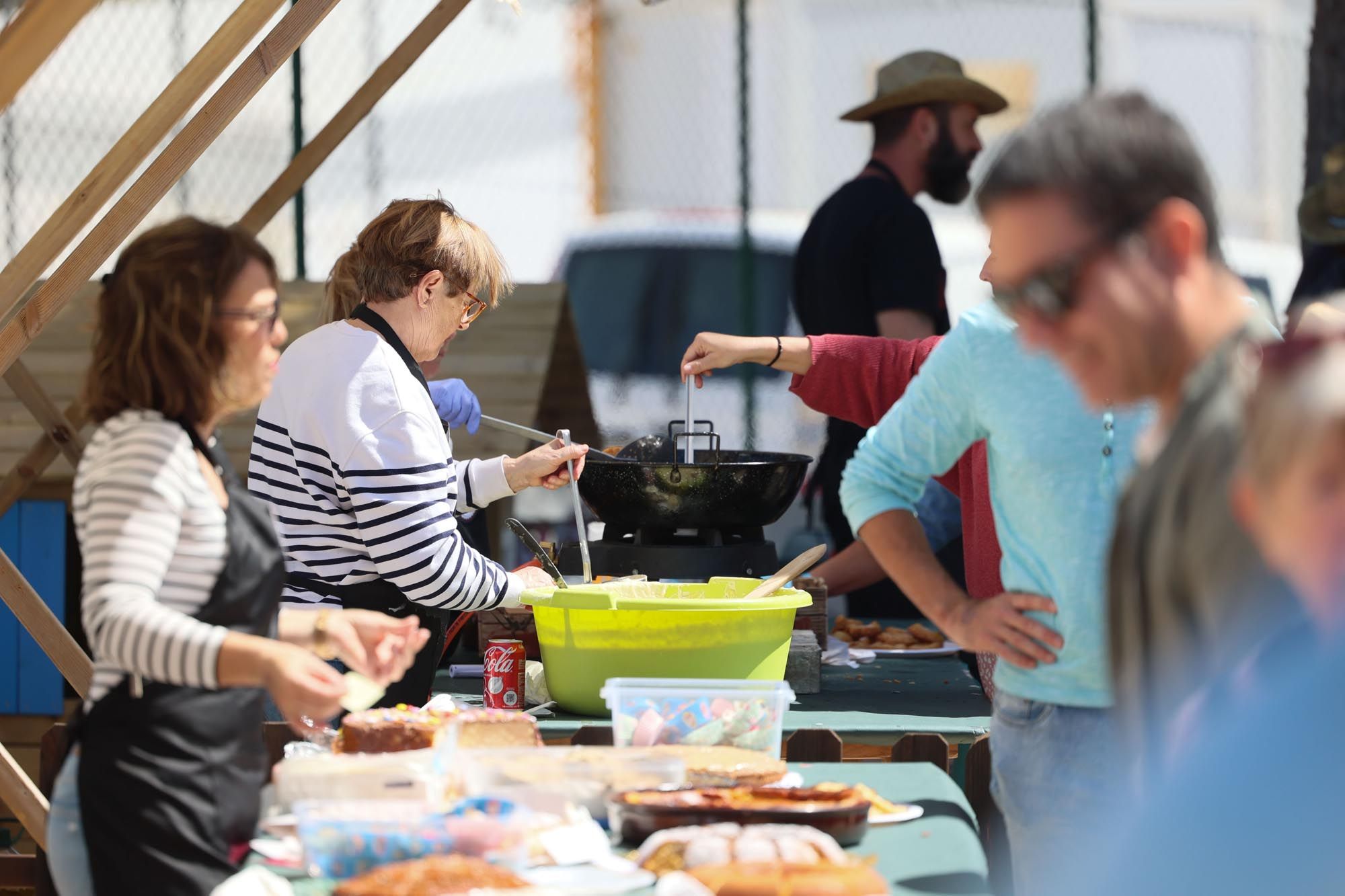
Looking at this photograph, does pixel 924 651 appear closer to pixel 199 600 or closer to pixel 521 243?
pixel 199 600

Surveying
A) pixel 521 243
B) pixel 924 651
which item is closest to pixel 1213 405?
pixel 924 651

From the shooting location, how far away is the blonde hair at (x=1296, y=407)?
3.42 feet

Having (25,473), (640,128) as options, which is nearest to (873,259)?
(25,473)

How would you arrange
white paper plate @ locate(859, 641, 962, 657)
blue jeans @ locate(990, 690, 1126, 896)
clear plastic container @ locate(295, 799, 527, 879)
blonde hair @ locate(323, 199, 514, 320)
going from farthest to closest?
1. white paper plate @ locate(859, 641, 962, 657)
2. blonde hair @ locate(323, 199, 514, 320)
3. blue jeans @ locate(990, 690, 1126, 896)
4. clear plastic container @ locate(295, 799, 527, 879)

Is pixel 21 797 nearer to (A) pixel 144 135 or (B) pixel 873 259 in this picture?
(A) pixel 144 135

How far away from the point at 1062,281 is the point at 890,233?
345 centimetres

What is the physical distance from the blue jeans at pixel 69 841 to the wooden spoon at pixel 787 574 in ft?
4.21

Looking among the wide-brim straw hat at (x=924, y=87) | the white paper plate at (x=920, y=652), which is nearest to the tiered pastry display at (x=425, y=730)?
the white paper plate at (x=920, y=652)

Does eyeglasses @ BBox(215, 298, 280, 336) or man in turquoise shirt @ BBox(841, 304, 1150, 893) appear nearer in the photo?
eyeglasses @ BBox(215, 298, 280, 336)

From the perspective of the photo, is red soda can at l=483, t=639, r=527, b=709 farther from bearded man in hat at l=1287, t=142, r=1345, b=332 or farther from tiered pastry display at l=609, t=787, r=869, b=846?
bearded man in hat at l=1287, t=142, r=1345, b=332

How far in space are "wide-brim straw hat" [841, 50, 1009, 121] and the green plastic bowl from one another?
266 cm

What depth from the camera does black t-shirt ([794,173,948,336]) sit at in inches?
186

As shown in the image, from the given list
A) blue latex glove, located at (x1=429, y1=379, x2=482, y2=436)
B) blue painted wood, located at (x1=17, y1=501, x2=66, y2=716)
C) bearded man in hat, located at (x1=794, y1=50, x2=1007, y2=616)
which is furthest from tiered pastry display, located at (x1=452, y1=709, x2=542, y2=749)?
blue painted wood, located at (x1=17, y1=501, x2=66, y2=716)

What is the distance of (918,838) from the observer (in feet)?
6.57
